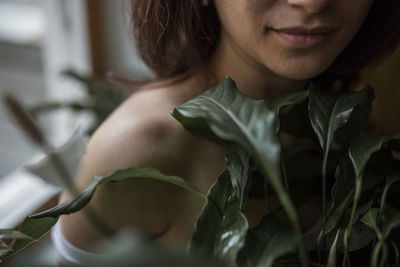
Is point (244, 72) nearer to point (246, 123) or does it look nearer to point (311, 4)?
point (311, 4)

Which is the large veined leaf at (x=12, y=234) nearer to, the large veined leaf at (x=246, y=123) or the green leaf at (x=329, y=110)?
the large veined leaf at (x=246, y=123)

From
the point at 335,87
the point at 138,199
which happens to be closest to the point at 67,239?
the point at 138,199

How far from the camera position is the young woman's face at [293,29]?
1.99 ft

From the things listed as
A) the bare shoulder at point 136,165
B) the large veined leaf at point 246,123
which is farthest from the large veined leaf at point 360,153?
the bare shoulder at point 136,165

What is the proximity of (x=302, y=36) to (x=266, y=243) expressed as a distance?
31 cm

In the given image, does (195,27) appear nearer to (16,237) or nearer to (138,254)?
(16,237)

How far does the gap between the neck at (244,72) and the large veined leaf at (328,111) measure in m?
0.23

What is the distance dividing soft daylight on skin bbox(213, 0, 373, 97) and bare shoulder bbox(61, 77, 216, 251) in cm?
18

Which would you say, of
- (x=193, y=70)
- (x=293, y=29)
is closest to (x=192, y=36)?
(x=193, y=70)

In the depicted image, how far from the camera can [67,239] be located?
0.71m

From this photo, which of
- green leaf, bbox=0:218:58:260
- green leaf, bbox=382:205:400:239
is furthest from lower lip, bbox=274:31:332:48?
green leaf, bbox=0:218:58:260

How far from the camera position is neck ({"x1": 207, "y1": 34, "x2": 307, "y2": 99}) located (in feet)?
2.63

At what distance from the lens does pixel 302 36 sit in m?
0.63

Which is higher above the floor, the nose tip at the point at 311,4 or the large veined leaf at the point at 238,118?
the nose tip at the point at 311,4
